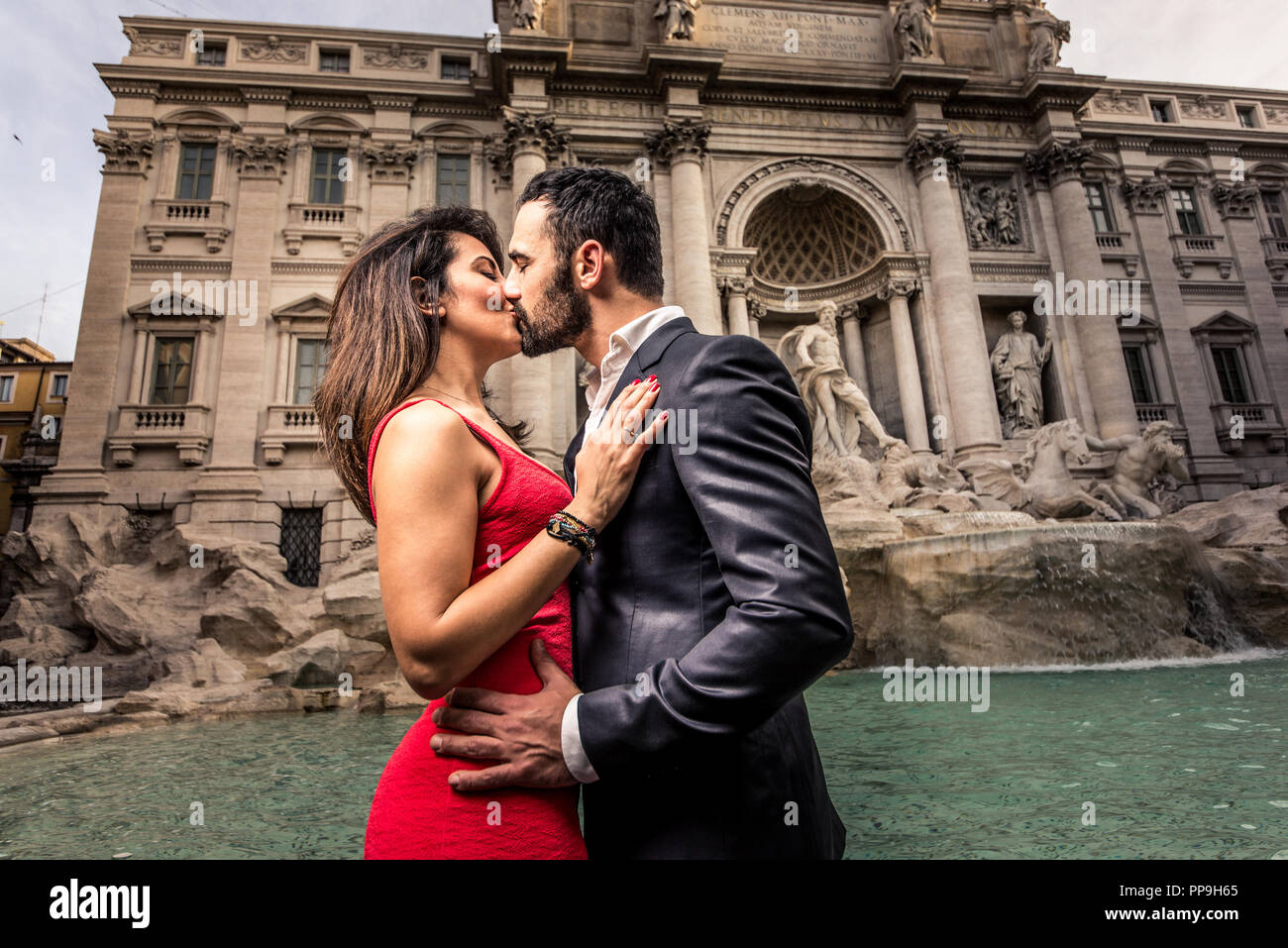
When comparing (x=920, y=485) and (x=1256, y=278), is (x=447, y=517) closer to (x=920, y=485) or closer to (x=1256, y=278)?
(x=920, y=485)

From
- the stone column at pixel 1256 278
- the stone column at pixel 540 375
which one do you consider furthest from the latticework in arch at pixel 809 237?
the stone column at pixel 1256 278

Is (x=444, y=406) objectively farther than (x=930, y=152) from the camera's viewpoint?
No

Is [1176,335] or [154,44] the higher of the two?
[154,44]

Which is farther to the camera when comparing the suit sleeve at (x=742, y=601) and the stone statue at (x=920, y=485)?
the stone statue at (x=920, y=485)

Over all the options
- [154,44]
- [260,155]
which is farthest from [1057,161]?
[154,44]

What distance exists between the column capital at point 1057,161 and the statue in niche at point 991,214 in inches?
31.2

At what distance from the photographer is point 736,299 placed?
1691 cm

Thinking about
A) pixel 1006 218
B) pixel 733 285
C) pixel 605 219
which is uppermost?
pixel 1006 218

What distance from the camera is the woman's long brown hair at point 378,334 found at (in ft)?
4.80

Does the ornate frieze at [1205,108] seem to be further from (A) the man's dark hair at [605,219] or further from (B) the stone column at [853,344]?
(A) the man's dark hair at [605,219]

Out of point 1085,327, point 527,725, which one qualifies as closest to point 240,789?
point 527,725

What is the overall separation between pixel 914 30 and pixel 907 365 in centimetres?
955
